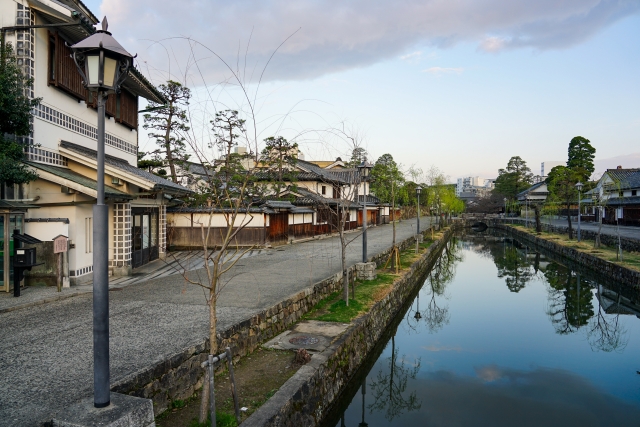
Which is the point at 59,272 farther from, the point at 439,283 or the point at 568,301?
the point at 568,301

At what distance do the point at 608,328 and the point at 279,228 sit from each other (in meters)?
17.1

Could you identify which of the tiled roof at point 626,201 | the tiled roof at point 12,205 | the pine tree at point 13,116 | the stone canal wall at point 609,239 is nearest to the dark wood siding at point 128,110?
the pine tree at point 13,116

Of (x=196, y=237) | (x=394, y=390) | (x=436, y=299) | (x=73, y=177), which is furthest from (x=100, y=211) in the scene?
(x=196, y=237)

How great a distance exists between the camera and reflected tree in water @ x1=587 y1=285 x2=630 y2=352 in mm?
12417

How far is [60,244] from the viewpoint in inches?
412

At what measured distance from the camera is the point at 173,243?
23.3m

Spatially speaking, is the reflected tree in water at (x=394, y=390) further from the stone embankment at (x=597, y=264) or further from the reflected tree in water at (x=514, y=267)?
the stone embankment at (x=597, y=264)

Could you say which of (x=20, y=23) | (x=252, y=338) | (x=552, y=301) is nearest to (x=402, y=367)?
(x=252, y=338)

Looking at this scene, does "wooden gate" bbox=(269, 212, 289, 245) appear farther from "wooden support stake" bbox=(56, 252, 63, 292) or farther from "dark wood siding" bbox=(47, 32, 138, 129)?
"wooden support stake" bbox=(56, 252, 63, 292)

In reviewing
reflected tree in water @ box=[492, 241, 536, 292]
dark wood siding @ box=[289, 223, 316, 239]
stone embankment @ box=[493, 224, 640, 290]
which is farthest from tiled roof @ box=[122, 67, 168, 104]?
stone embankment @ box=[493, 224, 640, 290]

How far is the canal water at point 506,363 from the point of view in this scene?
819 centimetres

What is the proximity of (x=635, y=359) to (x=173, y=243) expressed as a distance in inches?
824

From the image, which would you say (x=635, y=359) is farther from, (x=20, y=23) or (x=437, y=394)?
(x=20, y=23)

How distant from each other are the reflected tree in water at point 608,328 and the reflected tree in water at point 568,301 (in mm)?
358
